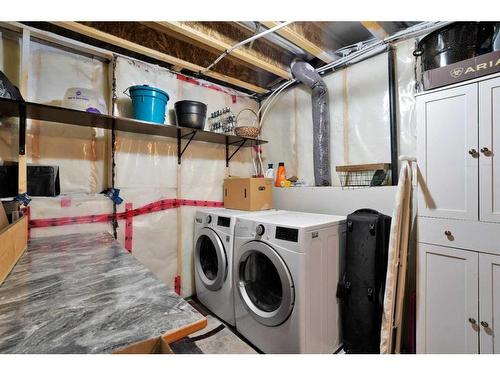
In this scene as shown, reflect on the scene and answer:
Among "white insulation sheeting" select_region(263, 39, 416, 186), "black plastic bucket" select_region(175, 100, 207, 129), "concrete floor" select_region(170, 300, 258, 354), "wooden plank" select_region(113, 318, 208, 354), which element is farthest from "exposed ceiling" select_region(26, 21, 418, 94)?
"concrete floor" select_region(170, 300, 258, 354)

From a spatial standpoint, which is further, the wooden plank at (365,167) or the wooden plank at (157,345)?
the wooden plank at (365,167)

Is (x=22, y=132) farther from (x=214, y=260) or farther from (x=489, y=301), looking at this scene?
(x=489, y=301)

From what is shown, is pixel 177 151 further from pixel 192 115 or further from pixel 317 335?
pixel 317 335

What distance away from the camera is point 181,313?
699 millimetres

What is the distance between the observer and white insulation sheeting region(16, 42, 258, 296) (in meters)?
1.75

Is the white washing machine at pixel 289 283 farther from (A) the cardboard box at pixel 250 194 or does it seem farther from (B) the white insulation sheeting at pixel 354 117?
(B) the white insulation sheeting at pixel 354 117

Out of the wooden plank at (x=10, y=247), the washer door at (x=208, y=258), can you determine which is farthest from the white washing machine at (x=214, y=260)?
the wooden plank at (x=10, y=247)

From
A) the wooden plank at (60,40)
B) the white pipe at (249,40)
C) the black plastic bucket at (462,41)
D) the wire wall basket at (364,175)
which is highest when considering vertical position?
the wooden plank at (60,40)

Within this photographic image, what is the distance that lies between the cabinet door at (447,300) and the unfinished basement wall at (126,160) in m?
1.96

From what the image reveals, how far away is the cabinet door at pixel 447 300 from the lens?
128cm

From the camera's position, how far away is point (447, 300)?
136 centimetres

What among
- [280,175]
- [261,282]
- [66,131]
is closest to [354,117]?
[280,175]
